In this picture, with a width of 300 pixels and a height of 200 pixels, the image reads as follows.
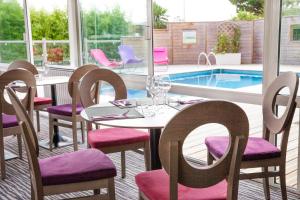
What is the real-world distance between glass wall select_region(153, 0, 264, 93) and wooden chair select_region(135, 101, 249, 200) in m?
1.77

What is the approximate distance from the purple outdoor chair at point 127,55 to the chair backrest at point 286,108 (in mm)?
1877

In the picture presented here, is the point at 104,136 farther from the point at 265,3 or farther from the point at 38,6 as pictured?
the point at 38,6

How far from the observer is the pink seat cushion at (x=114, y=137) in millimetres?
2531

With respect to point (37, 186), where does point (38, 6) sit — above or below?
above

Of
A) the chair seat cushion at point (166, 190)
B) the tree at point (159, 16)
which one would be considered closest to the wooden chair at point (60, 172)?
the chair seat cushion at point (166, 190)

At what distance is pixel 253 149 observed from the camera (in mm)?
2262

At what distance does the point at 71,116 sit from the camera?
11.7 feet

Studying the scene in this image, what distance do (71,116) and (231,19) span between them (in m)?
3.05

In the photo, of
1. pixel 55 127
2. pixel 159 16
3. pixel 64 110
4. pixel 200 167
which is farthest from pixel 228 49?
pixel 200 167

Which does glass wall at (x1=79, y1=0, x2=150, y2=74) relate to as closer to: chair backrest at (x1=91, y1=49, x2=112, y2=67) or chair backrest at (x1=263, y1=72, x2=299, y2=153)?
chair backrest at (x1=91, y1=49, x2=112, y2=67)

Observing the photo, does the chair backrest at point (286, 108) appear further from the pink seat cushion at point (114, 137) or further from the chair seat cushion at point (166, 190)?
the pink seat cushion at point (114, 137)

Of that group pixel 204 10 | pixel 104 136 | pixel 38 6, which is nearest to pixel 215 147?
pixel 104 136

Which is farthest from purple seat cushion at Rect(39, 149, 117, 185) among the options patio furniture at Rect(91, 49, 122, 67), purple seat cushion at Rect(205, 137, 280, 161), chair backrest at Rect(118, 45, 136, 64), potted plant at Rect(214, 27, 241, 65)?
potted plant at Rect(214, 27, 241, 65)

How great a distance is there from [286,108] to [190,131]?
109 centimetres
